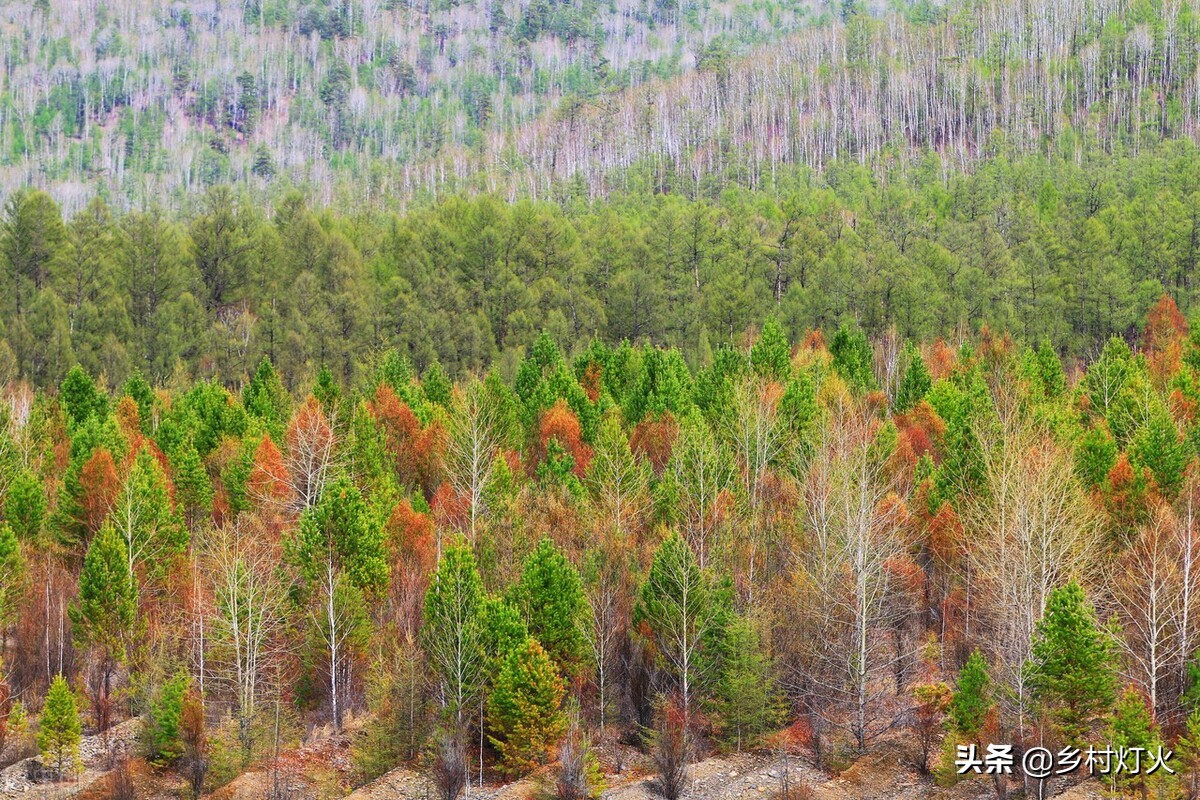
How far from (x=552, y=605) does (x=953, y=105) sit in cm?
14987

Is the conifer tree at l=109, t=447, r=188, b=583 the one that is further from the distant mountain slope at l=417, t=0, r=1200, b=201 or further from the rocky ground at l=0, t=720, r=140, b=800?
the distant mountain slope at l=417, t=0, r=1200, b=201

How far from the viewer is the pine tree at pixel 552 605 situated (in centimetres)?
4291

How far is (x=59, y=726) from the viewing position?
A: 40750 millimetres

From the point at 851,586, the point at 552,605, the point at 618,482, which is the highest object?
the point at 618,482

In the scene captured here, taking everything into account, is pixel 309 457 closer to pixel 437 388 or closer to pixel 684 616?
pixel 684 616

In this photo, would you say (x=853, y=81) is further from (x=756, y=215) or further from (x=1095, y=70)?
(x=756, y=215)

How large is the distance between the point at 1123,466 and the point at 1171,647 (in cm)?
923

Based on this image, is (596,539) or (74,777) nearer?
(74,777)

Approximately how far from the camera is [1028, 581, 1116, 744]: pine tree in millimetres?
36531

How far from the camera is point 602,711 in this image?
142 ft

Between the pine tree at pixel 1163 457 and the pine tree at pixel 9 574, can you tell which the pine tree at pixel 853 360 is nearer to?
the pine tree at pixel 1163 457

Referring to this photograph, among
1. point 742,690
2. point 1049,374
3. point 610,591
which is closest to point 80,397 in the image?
point 610,591

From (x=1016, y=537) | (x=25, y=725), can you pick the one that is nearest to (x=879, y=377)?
(x=1016, y=537)

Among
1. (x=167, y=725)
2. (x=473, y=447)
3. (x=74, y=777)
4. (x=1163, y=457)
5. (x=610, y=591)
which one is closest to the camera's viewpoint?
(x=167, y=725)
